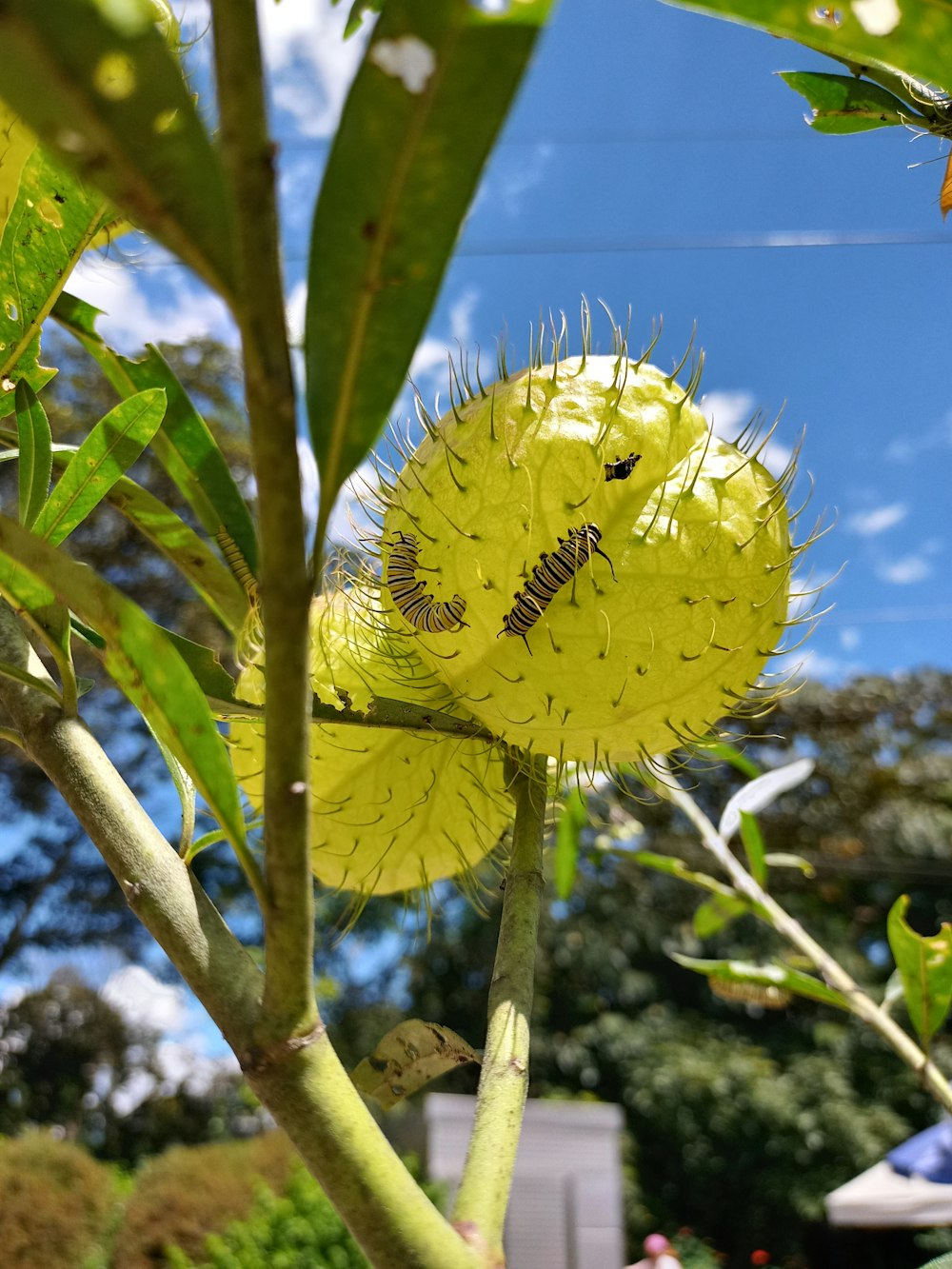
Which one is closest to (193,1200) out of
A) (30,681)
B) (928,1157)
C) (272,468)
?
(928,1157)

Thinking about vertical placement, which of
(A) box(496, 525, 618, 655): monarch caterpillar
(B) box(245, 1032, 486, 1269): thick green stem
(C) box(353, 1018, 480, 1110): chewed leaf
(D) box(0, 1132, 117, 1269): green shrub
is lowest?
(D) box(0, 1132, 117, 1269): green shrub

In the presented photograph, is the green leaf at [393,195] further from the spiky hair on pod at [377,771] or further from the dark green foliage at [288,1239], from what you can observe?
the dark green foliage at [288,1239]

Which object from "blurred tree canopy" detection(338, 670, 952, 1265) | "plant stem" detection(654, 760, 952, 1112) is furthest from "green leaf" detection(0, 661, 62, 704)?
"blurred tree canopy" detection(338, 670, 952, 1265)

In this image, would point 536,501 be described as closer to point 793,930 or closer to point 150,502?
point 150,502

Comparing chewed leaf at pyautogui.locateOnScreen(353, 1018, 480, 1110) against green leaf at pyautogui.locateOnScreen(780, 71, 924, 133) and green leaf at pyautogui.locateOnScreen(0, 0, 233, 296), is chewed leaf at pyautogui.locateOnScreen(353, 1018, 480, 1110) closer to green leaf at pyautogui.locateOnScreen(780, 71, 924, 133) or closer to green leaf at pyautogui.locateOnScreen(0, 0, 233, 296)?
green leaf at pyautogui.locateOnScreen(0, 0, 233, 296)

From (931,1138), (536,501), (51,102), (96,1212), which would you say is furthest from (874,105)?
(96,1212)

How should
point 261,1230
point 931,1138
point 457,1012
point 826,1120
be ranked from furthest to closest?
point 457,1012 → point 826,1120 → point 931,1138 → point 261,1230
